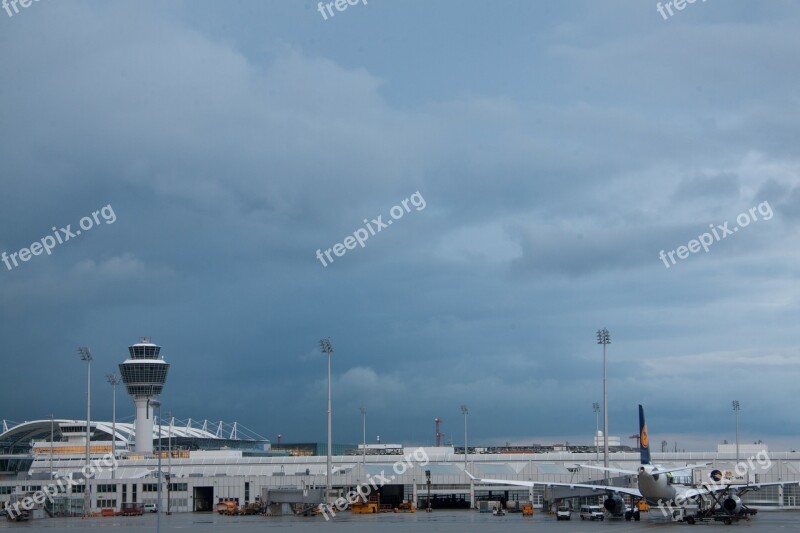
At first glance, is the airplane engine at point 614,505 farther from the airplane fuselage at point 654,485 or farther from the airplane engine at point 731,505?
the airplane engine at point 731,505

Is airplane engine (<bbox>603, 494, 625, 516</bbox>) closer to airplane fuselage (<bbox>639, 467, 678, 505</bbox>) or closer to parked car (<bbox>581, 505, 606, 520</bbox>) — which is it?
parked car (<bbox>581, 505, 606, 520</bbox>)

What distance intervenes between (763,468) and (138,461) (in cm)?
11038

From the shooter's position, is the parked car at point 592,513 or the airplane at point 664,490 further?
the parked car at point 592,513

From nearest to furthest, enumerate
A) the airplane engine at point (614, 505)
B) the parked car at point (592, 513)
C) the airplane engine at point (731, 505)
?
the airplane engine at point (731, 505)
the airplane engine at point (614, 505)
the parked car at point (592, 513)

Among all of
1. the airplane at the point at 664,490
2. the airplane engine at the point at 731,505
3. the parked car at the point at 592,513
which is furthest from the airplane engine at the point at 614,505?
the airplane engine at the point at 731,505

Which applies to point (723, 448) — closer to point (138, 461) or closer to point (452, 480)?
point (452, 480)

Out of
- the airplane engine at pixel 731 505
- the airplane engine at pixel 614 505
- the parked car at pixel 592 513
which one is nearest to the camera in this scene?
the airplane engine at pixel 731 505

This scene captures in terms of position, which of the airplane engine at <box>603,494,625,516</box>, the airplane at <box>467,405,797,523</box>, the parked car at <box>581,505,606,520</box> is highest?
the airplane at <box>467,405,797,523</box>

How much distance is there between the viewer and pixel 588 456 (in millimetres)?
176375

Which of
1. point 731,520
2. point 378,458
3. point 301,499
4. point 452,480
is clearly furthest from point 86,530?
point 378,458

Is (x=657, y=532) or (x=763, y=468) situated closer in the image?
(x=657, y=532)

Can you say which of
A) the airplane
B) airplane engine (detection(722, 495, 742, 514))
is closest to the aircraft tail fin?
the airplane

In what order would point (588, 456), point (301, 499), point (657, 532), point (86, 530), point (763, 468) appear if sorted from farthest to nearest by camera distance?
point (588, 456), point (763, 468), point (301, 499), point (86, 530), point (657, 532)

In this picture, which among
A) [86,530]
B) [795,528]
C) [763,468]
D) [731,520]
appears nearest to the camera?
[795,528]
